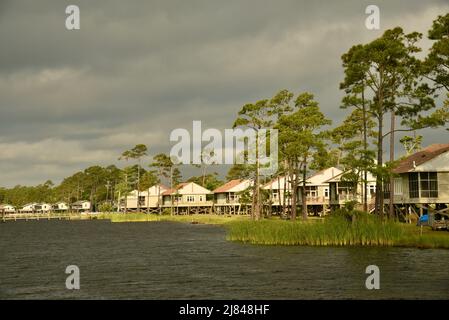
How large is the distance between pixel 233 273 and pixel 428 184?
1323 inches

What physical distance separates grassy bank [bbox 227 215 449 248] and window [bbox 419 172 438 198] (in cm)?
1359

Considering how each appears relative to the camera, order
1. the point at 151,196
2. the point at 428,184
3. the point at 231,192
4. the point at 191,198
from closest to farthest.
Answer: the point at 428,184
the point at 231,192
the point at 191,198
the point at 151,196

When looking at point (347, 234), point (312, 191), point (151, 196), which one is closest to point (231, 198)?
point (312, 191)

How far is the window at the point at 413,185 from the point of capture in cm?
5509

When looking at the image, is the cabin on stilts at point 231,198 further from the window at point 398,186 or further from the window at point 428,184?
the window at point 428,184

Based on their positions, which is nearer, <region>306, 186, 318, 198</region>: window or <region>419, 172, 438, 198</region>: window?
<region>419, 172, 438, 198</region>: window

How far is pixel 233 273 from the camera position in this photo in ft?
92.3

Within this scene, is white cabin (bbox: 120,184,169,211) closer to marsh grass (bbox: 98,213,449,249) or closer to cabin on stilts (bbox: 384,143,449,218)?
cabin on stilts (bbox: 384,143,449,218)

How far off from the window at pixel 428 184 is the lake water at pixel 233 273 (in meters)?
21.4

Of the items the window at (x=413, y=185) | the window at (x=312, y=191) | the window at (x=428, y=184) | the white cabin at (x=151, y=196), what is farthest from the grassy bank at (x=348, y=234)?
the white cabin at (x=151, y=196)

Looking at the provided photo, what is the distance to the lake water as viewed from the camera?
74.4ft

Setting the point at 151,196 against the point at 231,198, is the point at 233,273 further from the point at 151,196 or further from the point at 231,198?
the point at 151,196

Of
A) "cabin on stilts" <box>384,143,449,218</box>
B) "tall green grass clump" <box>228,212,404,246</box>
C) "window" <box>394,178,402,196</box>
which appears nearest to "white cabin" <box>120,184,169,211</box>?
"window" <box>394,178,402,196</box>
